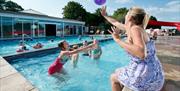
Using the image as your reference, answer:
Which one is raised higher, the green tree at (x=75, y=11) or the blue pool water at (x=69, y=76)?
the green tree at (x=75, y=11)

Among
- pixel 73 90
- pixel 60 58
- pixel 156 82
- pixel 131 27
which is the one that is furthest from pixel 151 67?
pixel 73 90

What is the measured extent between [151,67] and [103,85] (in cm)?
495

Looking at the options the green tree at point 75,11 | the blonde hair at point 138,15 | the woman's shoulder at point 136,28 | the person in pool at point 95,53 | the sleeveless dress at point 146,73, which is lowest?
the person in pool at point 95,53

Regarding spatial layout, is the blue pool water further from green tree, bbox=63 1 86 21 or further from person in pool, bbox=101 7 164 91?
green tree, bbox=63 1 86 21

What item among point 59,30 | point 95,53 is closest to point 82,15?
point 59,30

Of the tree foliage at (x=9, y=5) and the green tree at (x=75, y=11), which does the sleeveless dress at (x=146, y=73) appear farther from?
the tree foliage at (x=9, y=5)

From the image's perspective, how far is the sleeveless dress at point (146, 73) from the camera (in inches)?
81.5

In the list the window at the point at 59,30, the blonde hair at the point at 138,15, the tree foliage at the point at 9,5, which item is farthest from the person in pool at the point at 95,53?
the tree foliage at the point at 9,5

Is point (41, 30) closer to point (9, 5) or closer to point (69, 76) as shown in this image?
point (69, 76)

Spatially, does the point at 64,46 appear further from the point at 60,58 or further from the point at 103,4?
the point at 103,4

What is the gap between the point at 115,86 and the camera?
2.47m

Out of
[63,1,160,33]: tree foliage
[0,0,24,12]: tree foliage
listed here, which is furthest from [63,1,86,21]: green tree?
[0,0,24,12]: tree foliage

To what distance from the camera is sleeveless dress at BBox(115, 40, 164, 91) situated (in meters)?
2.07

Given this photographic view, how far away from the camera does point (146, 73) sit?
2.07 metres
